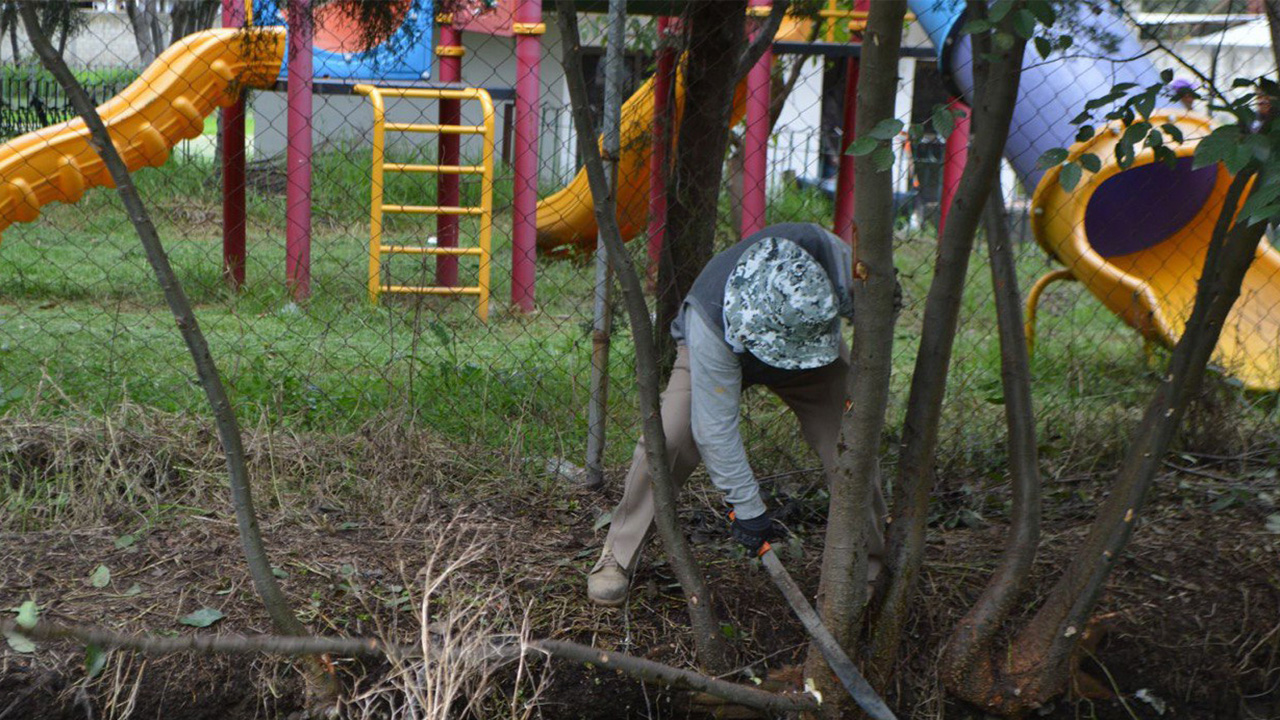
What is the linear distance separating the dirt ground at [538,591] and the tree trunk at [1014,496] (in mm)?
110

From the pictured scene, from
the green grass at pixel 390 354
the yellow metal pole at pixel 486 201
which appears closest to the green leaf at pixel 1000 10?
the green grass at pixel 390 354

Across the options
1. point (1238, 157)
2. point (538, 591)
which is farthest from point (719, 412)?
point (1238, 157)

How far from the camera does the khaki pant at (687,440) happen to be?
10.5ft

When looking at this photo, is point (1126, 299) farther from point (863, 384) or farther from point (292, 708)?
point (292, 708)

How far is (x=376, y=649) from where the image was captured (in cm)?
244

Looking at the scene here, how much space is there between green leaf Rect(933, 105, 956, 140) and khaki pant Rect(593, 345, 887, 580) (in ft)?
3.49

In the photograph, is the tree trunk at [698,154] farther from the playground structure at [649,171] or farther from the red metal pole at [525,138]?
the red metal pole at [525,138]

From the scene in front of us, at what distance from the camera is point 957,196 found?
9.12 ft

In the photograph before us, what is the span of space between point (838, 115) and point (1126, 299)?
8282 millimetres

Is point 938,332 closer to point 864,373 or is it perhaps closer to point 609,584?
point 864,373

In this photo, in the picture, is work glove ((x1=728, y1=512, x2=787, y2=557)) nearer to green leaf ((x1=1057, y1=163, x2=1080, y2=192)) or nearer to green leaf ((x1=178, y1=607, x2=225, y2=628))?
green leaf ((x1=1057, y1=163, x2=1080, y2=192))

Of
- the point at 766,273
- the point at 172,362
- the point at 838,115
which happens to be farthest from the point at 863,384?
the point at 838,115

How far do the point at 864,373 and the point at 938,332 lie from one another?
0.27 m

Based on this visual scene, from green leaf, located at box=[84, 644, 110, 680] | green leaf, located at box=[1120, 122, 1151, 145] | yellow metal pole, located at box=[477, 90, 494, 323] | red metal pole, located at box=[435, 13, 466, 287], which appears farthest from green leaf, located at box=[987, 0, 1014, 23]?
red metal pole, located at box=[435, 13, 466, 287]
